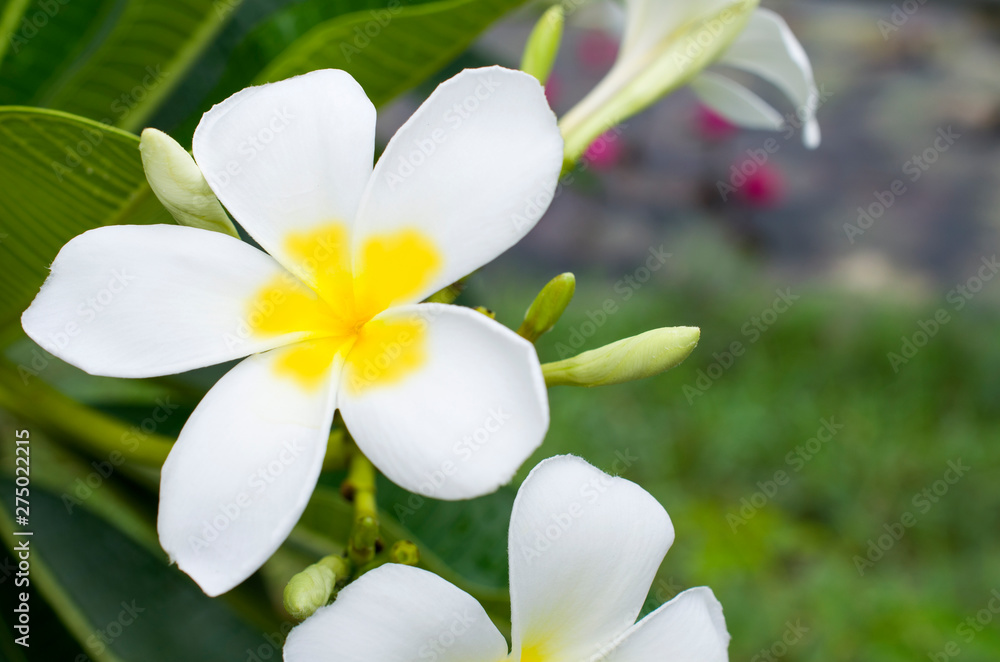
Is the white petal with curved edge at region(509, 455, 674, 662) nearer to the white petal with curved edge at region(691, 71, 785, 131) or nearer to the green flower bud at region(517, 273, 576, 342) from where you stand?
the green flower bud at region(517, 273, 576, 342)

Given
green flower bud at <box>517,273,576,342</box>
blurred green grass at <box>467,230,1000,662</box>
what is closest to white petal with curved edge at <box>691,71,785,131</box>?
green flower bud at <box>517,273,576,342</box>

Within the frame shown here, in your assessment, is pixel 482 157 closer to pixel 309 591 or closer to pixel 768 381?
pixel 309 591

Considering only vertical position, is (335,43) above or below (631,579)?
above

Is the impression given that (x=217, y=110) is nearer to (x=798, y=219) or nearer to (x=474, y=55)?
(x=474, y=55)

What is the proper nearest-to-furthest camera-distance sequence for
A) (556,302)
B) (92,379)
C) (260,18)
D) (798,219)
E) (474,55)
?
(556,302)
(260,18)
(474,55)
(92,379)
(798,219)

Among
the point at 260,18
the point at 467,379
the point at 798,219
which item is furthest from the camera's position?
the point at 798,219

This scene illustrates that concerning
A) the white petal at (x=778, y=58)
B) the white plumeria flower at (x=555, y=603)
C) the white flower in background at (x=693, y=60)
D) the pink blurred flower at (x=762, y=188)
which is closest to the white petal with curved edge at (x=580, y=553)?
the white plumeria flower at (x=555, y=603)

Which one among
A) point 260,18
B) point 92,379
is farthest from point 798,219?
point 260,18

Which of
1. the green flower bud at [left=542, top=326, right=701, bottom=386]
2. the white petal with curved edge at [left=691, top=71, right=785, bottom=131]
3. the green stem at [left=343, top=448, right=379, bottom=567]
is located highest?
the green flower bud at [left=542, top=326, right=701, bottom=386]
